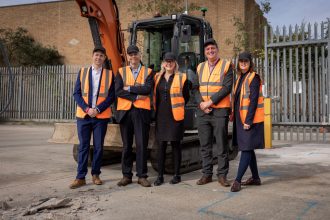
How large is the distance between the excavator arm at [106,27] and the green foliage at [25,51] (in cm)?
1953

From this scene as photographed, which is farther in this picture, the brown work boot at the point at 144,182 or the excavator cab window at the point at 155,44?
the excavator cab window at the point at 155,44

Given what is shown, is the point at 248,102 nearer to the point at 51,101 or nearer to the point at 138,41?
the point at 138,41

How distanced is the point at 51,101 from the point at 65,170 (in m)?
12.8

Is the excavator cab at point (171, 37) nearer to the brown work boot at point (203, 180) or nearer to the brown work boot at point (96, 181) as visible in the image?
the brown work boot at point (203, 180)

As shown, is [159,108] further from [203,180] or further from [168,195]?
[168,195]

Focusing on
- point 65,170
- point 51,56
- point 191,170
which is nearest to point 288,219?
point 191,170

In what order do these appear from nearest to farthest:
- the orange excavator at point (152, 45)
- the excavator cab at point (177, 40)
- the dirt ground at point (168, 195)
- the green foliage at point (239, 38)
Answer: the dirt ground at point (168, 195), the orange excavator at point (152, 45), the excavator cab at point (177, 40), the green foliage at point (239, 38)

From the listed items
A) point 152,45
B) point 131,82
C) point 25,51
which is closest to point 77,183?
point 131,82

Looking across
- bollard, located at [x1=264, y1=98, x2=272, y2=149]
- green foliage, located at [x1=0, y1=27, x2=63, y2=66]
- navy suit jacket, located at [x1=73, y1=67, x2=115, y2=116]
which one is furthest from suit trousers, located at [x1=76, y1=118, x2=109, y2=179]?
green foliage, located at [x1=0, y1=27, x2=63, y2=66]

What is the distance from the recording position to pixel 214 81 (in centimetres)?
510

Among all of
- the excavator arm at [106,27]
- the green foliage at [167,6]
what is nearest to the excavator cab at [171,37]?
the excavator arm at [106,27]

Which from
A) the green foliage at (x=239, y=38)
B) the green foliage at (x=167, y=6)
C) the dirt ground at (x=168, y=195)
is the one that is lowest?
the dirt ground at (x=168, y=195)

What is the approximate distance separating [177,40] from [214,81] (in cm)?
159

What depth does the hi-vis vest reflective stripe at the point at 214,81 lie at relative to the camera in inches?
199
